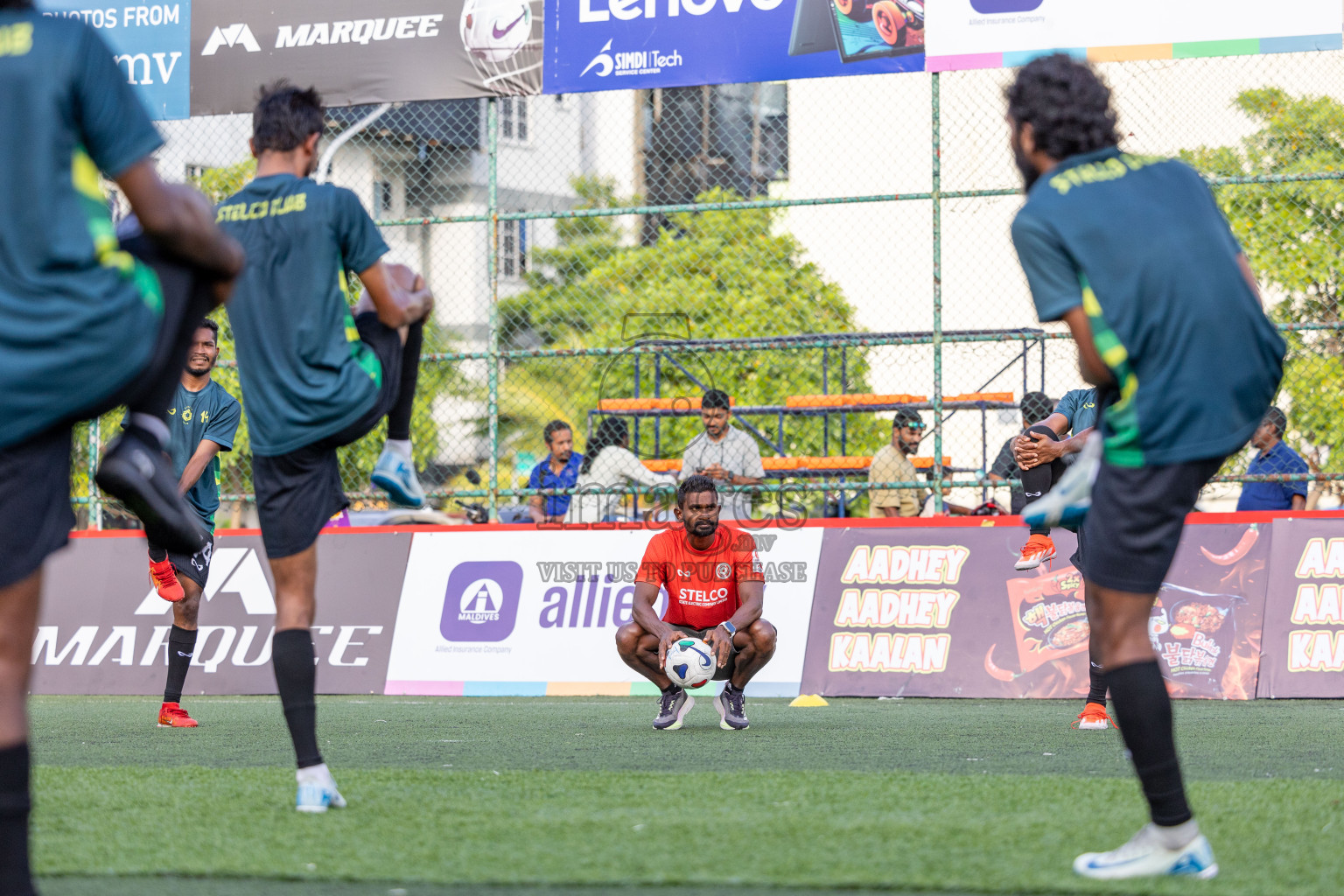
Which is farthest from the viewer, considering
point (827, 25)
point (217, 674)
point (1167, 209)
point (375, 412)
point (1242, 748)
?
point (217, 674)

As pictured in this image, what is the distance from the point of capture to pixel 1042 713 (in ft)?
27.9

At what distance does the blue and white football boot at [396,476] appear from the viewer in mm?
4602

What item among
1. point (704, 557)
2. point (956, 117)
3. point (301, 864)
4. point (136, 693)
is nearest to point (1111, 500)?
point (301, 864)

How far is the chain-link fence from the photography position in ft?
37.3

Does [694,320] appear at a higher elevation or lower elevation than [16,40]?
higher

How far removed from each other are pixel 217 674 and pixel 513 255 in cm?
2418

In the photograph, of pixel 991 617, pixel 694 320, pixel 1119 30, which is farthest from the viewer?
pixel 694 320

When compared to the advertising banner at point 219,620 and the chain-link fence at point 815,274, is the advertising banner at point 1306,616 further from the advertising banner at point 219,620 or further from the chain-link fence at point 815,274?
the advertising banner at point 219,620

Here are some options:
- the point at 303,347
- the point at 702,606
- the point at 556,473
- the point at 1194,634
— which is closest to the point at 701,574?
the point at 702,606

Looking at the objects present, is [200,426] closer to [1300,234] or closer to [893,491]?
[893,491]

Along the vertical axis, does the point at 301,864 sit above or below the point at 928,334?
below

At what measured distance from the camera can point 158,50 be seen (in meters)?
12.1

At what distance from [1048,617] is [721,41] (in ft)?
15.4

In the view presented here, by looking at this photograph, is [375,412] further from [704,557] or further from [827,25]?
[827,25]
